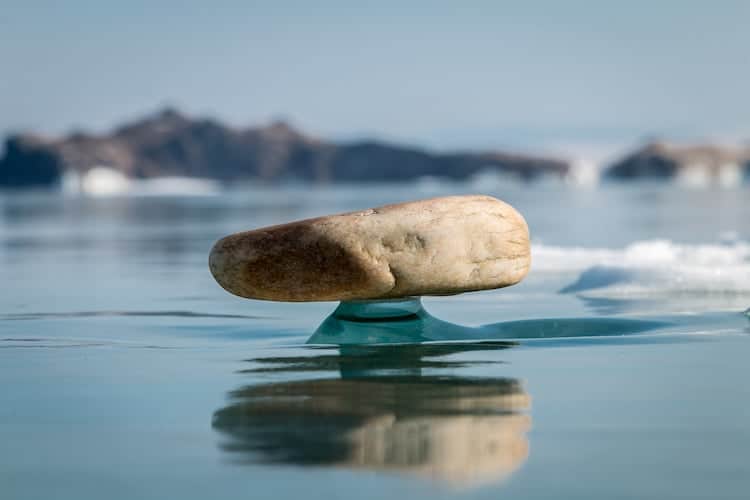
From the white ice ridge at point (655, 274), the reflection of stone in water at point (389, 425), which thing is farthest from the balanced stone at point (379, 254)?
the white ice ridge at point (655, 274)

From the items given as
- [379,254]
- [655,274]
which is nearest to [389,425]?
[379,254]

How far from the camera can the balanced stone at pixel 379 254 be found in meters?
6.09

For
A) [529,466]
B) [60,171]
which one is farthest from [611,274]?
[60,171]

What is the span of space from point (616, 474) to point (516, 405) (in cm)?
107

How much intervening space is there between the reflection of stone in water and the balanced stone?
4.02ft

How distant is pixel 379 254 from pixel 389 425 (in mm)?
2254

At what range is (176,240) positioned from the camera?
62.1ft

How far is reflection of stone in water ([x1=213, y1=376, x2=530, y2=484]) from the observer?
10.9 feet

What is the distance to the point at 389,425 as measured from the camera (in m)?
3.89

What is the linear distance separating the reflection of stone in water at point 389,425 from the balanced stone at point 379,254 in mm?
1224

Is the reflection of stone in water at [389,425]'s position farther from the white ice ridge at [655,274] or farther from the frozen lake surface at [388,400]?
the white ice ridge at [655,274]

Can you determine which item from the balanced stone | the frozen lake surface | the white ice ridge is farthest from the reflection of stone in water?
the white ice ridge

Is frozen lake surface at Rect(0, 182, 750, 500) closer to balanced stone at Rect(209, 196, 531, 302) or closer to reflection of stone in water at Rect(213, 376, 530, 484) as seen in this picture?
reflection of stone in water at Rect(213, 376, 530, 484)

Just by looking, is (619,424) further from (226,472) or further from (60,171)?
(60,171)
